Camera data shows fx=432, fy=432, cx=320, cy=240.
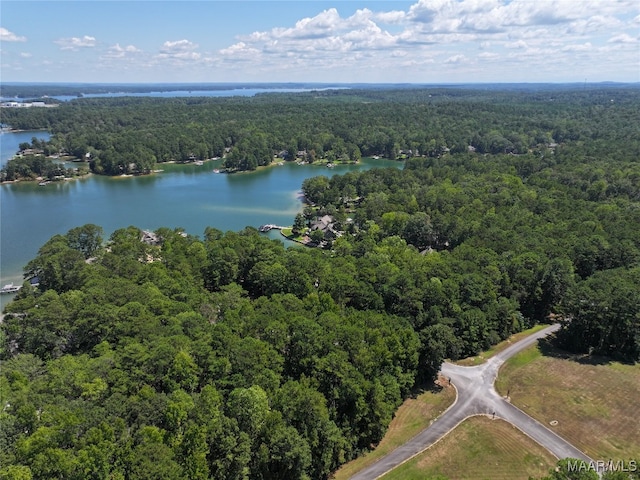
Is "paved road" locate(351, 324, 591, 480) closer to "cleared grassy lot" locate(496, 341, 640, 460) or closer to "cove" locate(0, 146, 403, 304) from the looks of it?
"cleared grassy lot" locate(496, 341, 640, 460)

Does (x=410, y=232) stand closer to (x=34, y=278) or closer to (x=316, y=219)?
(x=316, y=219)

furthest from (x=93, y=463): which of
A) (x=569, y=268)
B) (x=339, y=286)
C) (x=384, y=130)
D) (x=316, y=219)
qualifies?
(x=384, y=130)

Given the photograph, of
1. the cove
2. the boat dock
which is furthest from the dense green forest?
the cove

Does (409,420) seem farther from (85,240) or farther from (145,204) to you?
Result: (145,204)

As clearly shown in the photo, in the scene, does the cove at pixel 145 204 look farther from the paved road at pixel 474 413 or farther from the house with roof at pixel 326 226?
the paved road at pixel 474 413

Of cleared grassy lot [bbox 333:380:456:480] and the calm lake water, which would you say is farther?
the calm lake water

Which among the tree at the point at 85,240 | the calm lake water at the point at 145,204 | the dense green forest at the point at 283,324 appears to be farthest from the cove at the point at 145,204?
the dense green forest at the point at 283,324
